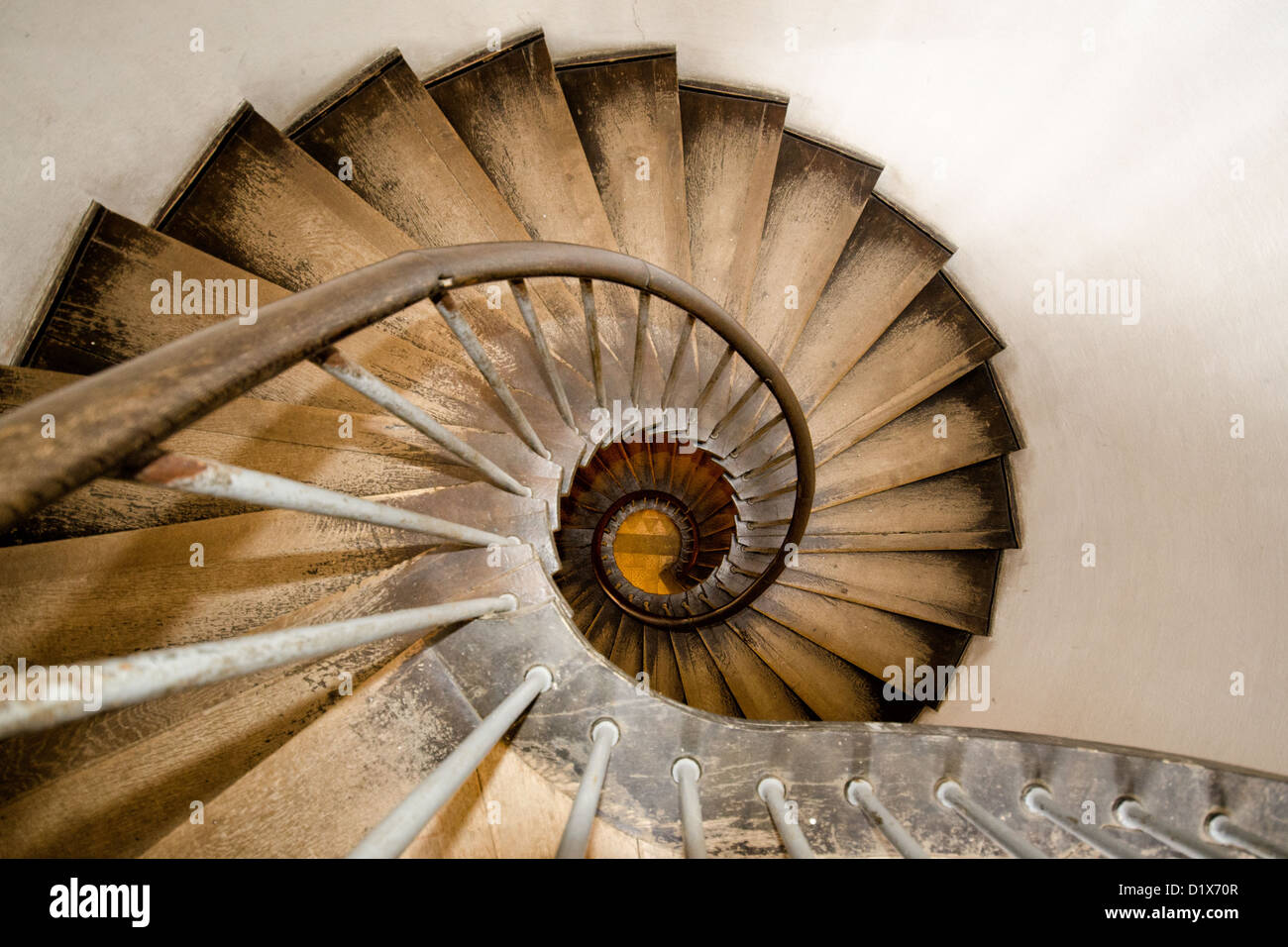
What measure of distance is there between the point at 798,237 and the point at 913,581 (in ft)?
8.92

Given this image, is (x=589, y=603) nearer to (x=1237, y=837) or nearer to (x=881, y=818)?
(x=881, y=818)

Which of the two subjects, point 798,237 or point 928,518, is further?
point 928,518

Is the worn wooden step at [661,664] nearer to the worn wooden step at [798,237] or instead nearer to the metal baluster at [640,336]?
the worn wooden step at [798,237]

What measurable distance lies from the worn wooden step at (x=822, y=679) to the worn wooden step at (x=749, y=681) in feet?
0.38

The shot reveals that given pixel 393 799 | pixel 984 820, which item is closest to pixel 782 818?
pixel 984 820

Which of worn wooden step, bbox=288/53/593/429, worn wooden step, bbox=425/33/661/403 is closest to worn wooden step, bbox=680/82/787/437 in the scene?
worn wooden step, bbox=425/33/661/403

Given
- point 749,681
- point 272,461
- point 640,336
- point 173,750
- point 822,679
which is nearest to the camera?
point 173,750

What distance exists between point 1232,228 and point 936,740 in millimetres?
2792

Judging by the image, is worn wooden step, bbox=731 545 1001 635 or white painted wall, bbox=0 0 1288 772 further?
worn wooden step, bbox=731 545 1001 635

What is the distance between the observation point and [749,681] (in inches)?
205

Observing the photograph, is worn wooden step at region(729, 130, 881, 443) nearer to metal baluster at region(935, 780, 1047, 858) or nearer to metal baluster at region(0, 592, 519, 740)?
metal baluster at region(935, 780, 1047, 858)

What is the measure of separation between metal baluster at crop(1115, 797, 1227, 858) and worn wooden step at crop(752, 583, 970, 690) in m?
3.32

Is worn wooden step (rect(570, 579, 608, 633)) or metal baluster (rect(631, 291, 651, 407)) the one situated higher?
metal baluster (rect(631, 291, 651, 407))

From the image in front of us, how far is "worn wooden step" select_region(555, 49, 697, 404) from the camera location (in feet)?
11.9
